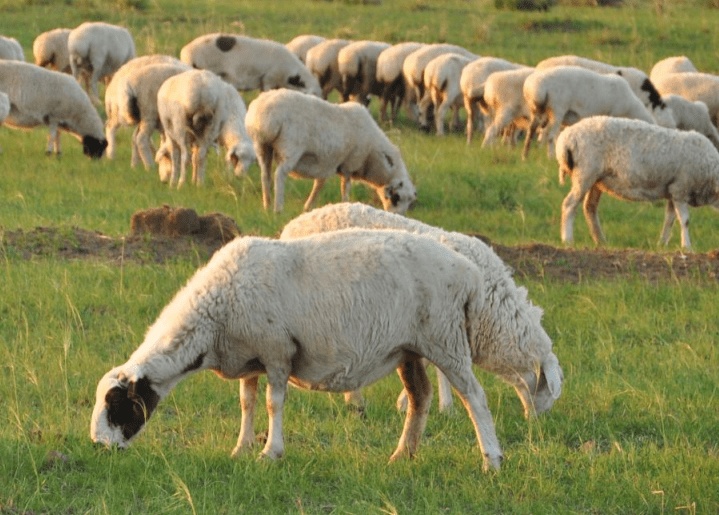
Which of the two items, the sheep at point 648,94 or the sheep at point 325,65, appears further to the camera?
the sheep at point 325,65

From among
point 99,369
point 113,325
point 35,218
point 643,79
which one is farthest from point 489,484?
point 643,79

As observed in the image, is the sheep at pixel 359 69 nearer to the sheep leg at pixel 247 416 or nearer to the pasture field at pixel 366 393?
the pasture field at pixel 366 393

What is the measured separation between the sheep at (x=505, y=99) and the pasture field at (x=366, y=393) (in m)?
2.10

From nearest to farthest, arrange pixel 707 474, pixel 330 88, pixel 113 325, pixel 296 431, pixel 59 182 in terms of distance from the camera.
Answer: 1. pixel 707 474
2. pixel 296 431
3. pixel 113 325
4. pixel 59 182
5. pixel 330 88

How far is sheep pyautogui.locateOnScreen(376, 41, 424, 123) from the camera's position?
25812mm

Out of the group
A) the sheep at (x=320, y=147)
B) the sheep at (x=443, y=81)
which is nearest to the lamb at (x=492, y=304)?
the sheep at (x=320, y=147)

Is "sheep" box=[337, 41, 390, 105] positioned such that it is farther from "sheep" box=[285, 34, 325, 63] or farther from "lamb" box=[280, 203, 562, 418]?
"lamb" box=[280, 203, 562, 418]

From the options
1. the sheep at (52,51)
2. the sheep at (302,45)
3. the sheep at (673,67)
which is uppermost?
the sheep at (673,67)

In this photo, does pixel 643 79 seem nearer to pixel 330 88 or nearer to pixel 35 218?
pixel 330 88

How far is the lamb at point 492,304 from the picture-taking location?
305 inches

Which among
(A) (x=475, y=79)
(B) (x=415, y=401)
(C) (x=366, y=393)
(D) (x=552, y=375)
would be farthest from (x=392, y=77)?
(B) (x=415, y=401)

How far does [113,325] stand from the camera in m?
10.1

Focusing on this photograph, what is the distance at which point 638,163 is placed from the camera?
14.4 meters

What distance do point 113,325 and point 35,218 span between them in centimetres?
388
